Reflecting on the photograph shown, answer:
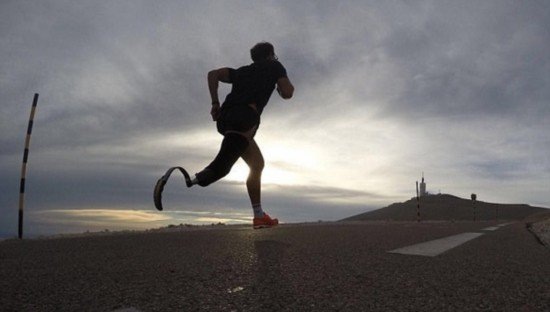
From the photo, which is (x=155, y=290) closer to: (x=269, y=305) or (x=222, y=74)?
(x=269, y=305)

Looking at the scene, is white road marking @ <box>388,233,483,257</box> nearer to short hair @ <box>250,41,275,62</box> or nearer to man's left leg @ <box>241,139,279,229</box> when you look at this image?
man's left leg @ <box>241,139,279,229</box>

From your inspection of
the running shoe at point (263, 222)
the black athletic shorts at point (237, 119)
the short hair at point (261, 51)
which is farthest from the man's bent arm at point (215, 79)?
the running shoe at point (263, 222)

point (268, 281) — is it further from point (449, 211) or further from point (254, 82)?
point (449, 211)

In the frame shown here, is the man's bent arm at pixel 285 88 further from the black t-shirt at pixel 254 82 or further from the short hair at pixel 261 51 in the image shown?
the short hair at pixel 261 51

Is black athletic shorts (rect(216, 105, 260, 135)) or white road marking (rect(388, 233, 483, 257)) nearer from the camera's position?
white road marking (rect(388, 233, 483, 257))

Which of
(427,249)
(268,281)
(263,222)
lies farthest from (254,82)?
(268,281)

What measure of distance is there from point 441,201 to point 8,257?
5513cm

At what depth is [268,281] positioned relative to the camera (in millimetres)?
1946

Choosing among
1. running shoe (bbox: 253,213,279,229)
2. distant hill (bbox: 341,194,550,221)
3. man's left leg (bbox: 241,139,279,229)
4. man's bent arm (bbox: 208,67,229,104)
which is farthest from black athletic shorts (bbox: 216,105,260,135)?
distant hill (bbox: 341,194,550,221)

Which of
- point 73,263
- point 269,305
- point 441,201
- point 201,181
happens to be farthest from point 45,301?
point 441,201

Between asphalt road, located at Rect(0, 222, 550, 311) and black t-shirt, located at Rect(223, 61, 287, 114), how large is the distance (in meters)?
2.18

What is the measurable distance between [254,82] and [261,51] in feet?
2.12

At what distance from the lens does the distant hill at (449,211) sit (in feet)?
139

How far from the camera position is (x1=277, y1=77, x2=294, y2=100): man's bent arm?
5129 millimetres
